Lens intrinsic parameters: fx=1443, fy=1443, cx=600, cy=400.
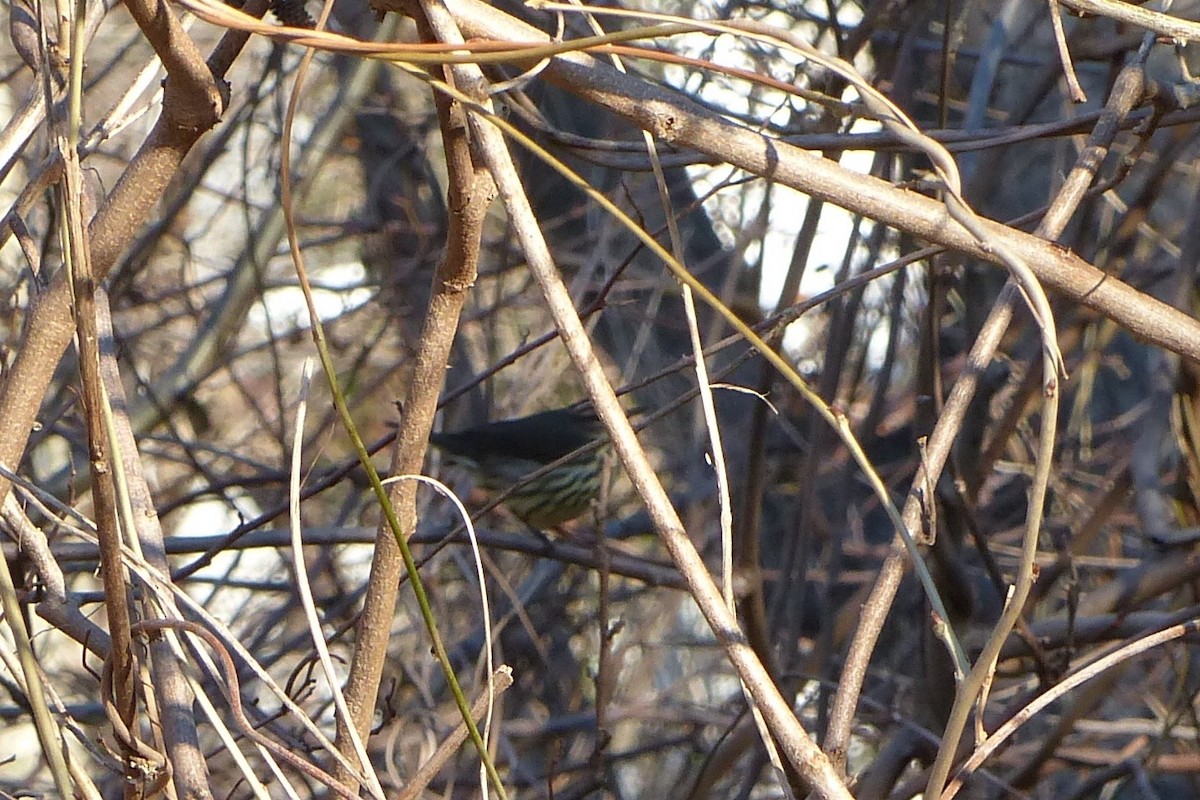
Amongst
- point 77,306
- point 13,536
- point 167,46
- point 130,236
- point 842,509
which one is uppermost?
point 167,46

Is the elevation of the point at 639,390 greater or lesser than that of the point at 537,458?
greater

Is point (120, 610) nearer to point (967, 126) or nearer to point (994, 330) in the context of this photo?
point (994, 330)

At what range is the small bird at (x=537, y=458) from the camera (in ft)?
17.2

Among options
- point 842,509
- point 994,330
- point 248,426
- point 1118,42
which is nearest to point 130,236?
point 994,330

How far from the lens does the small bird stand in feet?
17.2

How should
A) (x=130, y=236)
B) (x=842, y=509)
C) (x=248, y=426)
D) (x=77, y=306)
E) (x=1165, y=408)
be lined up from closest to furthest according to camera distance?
(x=77, y=306)
(x=130, y=236)
(x=1165, y=408)
(x=842, y=509)
(x=248, y=426)

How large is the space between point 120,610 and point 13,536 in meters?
0.37

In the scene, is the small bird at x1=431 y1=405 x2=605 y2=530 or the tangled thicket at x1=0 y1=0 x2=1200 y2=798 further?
the small bird at x1=431 y1=405 x2=605 y2=530

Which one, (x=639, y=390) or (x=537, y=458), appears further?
(x=537, y=458)

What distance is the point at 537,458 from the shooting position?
17.8 ft

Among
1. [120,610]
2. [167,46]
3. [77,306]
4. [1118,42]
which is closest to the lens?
[77,306]

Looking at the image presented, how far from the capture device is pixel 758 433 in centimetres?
261

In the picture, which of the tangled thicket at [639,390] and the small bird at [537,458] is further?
the small bird at [537,458]

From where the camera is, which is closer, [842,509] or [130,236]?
[130,236]
